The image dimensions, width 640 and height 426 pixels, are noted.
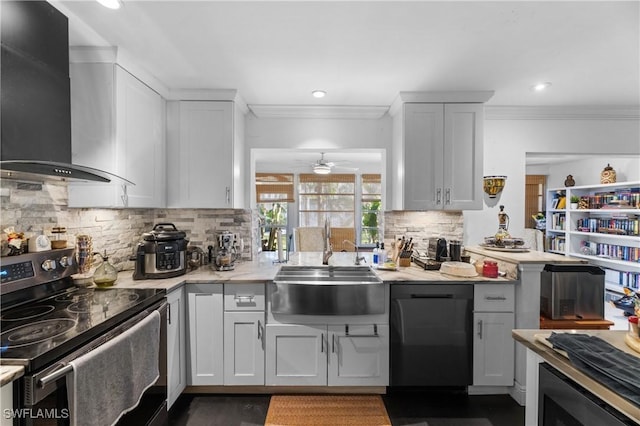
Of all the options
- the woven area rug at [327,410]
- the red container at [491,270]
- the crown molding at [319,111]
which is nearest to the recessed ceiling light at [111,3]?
the crown molding at [319,111]

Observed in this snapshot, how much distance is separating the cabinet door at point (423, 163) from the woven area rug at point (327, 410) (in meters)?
1.57

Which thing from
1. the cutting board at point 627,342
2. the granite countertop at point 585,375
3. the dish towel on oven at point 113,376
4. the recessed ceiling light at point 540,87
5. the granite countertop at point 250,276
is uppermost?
the recessed ceiling light at point 540,87

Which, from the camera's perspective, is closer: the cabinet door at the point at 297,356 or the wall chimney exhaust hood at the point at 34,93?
the wall chimney exhaust hood at the point at 34,93

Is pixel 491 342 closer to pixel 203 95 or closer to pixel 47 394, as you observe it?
pixel 47 394

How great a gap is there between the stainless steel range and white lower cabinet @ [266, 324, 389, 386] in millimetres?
760

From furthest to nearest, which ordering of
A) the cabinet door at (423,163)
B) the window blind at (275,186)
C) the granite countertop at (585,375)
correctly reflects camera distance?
1. the window blind at (275,186)
2. the cabinet door at (423,163)
3. the granite countertop at (585,375)

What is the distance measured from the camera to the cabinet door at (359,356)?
2.27 metres

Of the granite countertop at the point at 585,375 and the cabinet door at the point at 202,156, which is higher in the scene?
the cabinet door at the point at 202,156

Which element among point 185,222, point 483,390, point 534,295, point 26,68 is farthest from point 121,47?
point 483,390

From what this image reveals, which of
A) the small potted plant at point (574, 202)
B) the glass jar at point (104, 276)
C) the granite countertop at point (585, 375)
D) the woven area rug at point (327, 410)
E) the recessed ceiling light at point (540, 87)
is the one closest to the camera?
the granite countertop at point (585, 375)

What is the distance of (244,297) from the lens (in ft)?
7.50

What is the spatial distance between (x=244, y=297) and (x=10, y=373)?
1377 millimetres

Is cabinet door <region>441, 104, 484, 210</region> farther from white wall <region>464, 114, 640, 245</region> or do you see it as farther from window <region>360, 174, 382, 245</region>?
window <region>360, 174, 382, 245</region>

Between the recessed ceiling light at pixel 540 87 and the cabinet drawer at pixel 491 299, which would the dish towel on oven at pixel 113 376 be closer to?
the cabinet drawer at pixel 491 299
